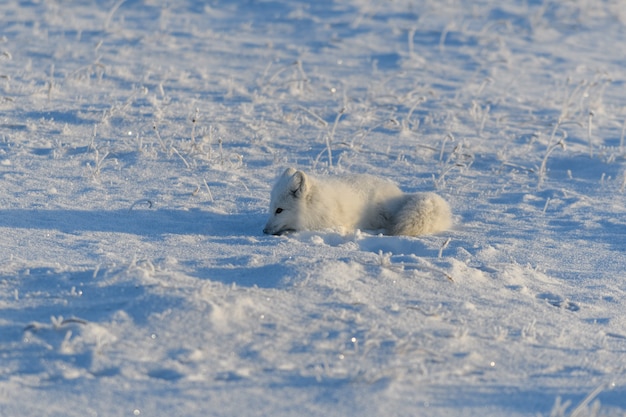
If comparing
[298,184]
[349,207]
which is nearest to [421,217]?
[349,207]

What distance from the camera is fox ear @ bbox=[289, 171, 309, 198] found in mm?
6363

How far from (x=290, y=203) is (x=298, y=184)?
0.50ft

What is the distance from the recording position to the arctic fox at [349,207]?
20.9ft

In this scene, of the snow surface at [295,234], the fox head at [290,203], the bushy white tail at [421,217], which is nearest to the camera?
the snow surface at [295,234]

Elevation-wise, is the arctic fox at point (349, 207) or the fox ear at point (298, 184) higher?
the fox ear at point (298, 184)

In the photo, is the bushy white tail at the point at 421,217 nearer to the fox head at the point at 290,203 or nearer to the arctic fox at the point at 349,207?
the arctic fox at the point at 349,207

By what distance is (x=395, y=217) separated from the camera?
259 inches

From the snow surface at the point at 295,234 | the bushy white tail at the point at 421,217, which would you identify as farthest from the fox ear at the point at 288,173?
the bushy white tail at the point at 421,217

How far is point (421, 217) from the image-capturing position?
6434 mm

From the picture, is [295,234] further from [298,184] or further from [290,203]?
[298,184]

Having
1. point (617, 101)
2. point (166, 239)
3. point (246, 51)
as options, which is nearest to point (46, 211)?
point (166, 239)

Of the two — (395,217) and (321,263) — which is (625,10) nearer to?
(395,217)

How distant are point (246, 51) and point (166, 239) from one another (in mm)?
7309

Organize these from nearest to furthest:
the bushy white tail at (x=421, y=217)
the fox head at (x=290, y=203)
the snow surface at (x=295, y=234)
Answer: the snow surface at (x=295, y=234) < the fox head at (x=290, y=203) < the bushy white tail at (x=421, y=217)
